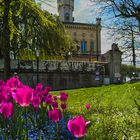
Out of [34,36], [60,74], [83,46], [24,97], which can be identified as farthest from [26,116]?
[83,46]

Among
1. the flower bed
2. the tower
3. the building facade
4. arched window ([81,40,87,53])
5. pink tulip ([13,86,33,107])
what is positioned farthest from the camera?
the tower

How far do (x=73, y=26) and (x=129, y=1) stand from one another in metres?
56.5

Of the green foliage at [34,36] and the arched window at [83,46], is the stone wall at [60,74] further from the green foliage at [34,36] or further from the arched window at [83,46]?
the arched window at [83,46]

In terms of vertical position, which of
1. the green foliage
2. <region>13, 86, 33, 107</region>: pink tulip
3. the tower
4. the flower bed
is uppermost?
the tower

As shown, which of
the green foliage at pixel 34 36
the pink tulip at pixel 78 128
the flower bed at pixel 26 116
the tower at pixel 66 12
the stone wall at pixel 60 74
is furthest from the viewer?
the tower at pixel 66 12

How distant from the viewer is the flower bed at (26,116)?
9.31 feet

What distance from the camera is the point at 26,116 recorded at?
4.13 meters

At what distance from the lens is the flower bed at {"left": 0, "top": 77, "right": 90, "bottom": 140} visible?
9.31 ft

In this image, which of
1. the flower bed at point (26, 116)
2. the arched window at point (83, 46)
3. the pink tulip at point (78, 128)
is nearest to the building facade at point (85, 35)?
the arched window at point (83, 46)

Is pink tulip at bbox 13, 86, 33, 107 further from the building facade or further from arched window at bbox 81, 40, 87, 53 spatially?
arched window at bbox 81, 40, 87, 53

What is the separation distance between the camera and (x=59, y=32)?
32344mm

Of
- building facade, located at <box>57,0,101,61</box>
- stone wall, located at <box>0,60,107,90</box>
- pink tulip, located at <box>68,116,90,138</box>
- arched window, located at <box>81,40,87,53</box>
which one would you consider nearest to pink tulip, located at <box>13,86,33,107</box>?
pink tulip, located at <box>68,116,90,138</box>

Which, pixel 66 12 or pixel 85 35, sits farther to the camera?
pixel 66 12

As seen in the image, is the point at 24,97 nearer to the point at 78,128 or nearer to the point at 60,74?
the point at 78,128
